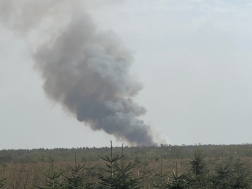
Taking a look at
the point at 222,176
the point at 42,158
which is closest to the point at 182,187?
the point at 222,176

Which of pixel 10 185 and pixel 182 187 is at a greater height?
pixel 182 187

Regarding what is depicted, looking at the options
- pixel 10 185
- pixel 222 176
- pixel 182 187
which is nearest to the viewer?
pixel 182 187

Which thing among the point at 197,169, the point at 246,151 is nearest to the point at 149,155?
the point at 246,151

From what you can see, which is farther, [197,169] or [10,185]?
[10,185]

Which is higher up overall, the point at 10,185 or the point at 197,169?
the point at 197,169

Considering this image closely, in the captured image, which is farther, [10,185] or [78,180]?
[10,185]

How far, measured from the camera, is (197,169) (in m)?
21.5

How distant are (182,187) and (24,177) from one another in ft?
109

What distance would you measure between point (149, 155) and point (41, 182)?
135 feet

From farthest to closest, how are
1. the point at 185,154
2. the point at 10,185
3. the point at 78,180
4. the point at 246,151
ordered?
the point at 185,154
the point at 246,151
the point at 10,185
the point at 78,180

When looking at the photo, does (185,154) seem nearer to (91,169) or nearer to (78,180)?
(91,169)

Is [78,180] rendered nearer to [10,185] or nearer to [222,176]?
[222,176]

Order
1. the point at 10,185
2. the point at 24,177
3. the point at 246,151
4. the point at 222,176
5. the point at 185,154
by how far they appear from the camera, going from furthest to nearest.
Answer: the point at 185,154, the point at 246,151, the point at 24,177, the point at 10,185, the point at 222,176

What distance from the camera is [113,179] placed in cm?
1304
